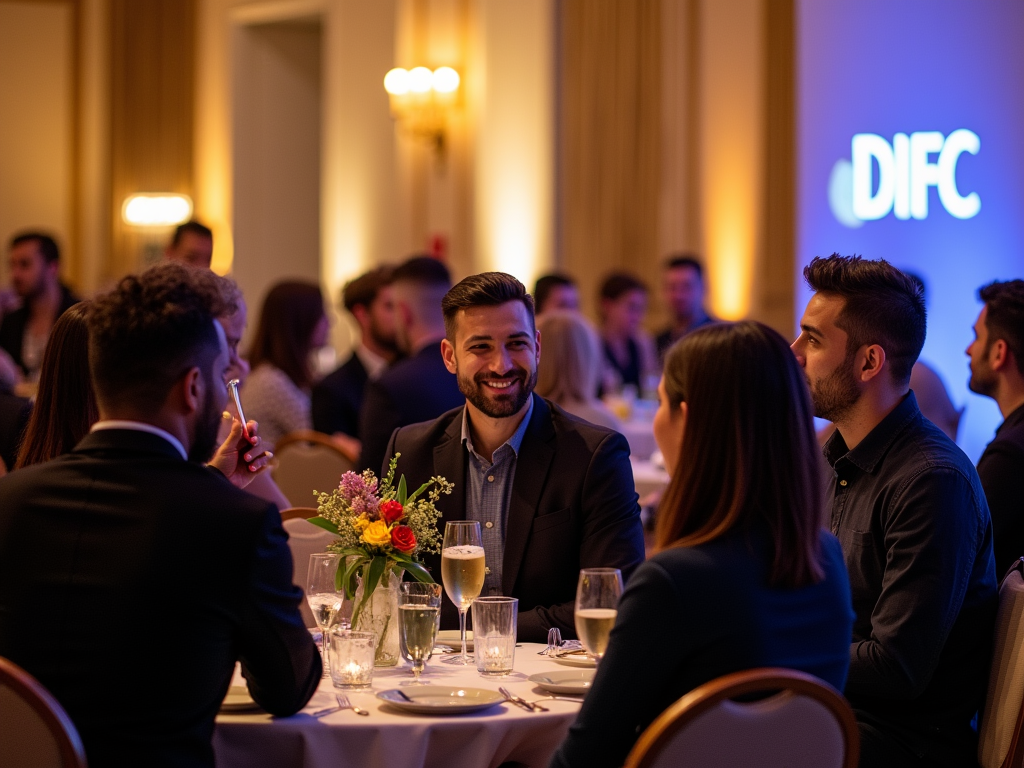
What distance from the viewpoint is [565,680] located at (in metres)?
2.34

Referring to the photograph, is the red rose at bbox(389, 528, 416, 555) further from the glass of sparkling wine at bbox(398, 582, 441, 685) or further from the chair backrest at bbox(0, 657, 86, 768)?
the chair backrest at bbox(0, 657, 86, 768)

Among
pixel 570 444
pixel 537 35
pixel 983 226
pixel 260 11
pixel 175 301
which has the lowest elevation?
pixel 570 444

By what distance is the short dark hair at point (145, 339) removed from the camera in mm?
1958

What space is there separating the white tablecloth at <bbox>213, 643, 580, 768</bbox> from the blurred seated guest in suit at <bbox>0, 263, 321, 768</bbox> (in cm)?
16

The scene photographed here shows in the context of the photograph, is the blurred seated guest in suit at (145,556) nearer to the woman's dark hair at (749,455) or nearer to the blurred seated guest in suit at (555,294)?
the woman's dark hair at (749,455)

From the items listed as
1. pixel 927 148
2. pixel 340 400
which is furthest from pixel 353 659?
pixel 927 148

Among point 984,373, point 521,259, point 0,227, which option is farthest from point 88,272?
point 984,373

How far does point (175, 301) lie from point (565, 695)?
99cm

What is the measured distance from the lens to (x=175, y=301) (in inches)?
77.7

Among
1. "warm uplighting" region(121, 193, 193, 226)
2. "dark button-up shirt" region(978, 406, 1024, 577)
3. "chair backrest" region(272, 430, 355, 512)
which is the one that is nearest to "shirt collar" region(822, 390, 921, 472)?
"dark button-up shirt" region(978, 406, 1024, 577)

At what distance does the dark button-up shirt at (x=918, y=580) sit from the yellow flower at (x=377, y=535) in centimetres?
96

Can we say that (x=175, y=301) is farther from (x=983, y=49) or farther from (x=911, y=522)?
(x=983, y=49)

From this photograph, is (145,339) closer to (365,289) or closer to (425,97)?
Result: (365,289)

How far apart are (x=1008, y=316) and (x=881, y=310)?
1130 mm
